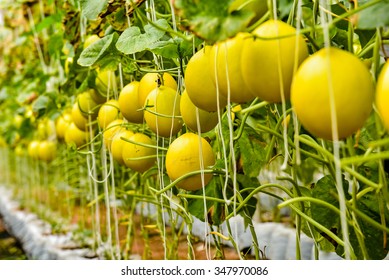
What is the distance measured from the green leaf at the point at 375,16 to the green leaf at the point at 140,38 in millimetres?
341

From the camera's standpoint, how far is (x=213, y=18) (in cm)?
41

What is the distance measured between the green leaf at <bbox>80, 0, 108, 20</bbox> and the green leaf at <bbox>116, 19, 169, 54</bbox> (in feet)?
0.19

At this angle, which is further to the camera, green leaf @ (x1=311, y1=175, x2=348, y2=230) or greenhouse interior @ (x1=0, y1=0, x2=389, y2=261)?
green leaf @ (x1=311, y1=175, x2=348, y2=230)

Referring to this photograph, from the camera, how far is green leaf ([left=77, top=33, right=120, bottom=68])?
0.83 m

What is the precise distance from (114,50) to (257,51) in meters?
0.50

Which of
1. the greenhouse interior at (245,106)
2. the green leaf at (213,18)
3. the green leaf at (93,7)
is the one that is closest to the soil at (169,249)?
the greenhouse interior at (245,106)

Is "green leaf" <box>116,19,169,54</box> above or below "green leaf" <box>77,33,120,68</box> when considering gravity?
above

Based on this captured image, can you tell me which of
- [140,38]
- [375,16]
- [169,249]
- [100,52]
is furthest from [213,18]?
[169,249]

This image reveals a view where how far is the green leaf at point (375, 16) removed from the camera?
1.35 feet

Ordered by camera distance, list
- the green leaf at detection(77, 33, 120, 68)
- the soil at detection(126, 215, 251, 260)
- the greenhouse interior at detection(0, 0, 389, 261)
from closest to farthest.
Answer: the greenhouse interior at detection(0, 0, 389, 261)
the green leaf at detection(77, 33, 120, 68)
the soil at detection(126, 215, 251, 260)

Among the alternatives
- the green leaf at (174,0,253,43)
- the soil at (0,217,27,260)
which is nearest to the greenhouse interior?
the green leaf at (174,0,253,43)

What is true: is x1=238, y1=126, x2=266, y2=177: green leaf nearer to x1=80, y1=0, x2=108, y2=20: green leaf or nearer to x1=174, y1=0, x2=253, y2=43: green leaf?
x1=80, y1=0, x2=108, y2=20: green leaf
